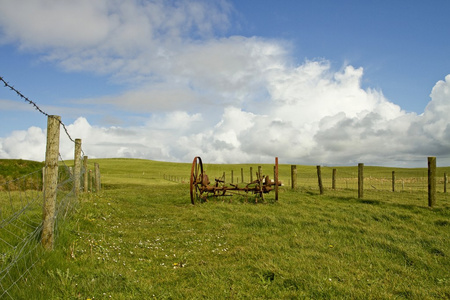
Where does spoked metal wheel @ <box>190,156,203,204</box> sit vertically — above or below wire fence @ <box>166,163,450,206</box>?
above

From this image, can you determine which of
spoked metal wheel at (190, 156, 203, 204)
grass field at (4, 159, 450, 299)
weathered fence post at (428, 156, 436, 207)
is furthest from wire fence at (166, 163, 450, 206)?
grass field at (4, 159, 450, 299)

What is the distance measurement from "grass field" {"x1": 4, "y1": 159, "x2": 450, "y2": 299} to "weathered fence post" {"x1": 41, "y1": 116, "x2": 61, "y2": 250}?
19.1 inches

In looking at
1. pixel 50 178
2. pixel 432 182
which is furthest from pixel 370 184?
pixel 50 178

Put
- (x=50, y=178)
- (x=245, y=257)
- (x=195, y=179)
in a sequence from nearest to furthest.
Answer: (x=50, y=178), (x=245, y=257), (x=195, y=179)

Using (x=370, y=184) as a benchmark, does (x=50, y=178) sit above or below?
above

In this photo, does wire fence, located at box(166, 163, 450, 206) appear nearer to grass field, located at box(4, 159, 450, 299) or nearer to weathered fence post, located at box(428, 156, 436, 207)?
weathered fence post, located at box(428, 156, 436, 207)

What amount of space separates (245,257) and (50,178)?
473 cm

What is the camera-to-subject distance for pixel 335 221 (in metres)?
10.8

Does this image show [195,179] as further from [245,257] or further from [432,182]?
[432,182]

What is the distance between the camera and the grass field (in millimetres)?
5270

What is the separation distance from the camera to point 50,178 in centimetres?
684

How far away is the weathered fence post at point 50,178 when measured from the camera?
6723mm

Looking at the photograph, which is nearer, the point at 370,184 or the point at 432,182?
A: the point at 432,182

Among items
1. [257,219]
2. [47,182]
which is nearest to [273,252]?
[257,219]
